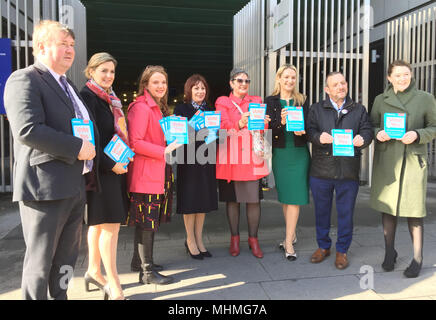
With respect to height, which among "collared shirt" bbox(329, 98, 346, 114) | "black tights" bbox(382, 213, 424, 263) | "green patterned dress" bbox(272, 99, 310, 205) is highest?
"collared shirt" bbox(329, 98, 346, 114)

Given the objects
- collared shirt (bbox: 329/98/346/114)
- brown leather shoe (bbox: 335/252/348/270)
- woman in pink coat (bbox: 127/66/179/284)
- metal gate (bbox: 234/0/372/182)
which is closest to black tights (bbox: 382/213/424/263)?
brown leather shoe (bbox: 335/252/348/270)

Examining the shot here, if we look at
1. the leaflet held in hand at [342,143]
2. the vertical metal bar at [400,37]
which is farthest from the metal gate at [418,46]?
the leaflet held in hand at [342,143]

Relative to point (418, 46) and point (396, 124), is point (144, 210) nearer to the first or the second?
point (396, 124)

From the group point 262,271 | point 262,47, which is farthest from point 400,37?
point 262,271

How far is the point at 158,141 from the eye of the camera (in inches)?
123

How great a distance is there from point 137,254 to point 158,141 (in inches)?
43.5

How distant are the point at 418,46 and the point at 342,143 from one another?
6.28 m

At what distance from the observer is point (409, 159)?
3291 mm

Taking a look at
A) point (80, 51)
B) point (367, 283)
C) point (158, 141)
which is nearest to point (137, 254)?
point (158, 141)

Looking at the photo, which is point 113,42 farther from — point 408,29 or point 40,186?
point 40,186

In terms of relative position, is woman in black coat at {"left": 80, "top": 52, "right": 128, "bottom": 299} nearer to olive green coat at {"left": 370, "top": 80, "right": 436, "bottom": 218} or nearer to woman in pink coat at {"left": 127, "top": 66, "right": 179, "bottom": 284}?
woman in pink coat at {"left": 127, "top": 66, "right": 179, "bottom": 284}

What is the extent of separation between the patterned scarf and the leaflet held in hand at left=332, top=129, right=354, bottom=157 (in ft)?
5.79

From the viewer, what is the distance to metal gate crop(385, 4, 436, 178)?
25.9 ft

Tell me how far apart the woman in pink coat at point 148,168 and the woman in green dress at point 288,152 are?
1.16m
